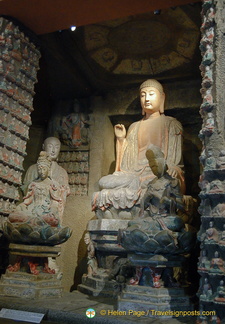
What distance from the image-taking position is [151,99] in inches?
248

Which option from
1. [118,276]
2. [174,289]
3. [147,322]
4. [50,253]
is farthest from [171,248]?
[50,253]

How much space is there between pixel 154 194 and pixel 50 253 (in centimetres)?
151

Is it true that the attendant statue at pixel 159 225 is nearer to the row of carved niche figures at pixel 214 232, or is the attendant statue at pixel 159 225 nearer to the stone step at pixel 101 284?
the row of carved niche figures at pixel 214 232

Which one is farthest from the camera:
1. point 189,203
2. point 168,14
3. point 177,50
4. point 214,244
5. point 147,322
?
point 177,50

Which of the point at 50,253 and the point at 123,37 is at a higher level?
the point at 123,37

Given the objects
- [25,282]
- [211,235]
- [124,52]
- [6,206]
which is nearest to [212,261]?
[211,235]

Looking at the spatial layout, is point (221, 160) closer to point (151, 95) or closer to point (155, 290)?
point (155, 290)

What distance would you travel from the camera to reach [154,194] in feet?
13.9

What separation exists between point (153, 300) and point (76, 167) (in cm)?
376

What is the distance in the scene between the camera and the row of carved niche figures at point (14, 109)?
4.98 m

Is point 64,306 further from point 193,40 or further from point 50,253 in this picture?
point 193,40

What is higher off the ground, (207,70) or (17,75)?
(17,75)

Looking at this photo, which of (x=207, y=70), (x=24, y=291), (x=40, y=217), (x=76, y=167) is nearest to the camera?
(x=207, y=70)

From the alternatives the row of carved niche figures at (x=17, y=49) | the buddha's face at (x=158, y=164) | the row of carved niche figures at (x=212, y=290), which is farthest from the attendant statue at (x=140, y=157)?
the row of carved niche figures at (x=212, y=290)
